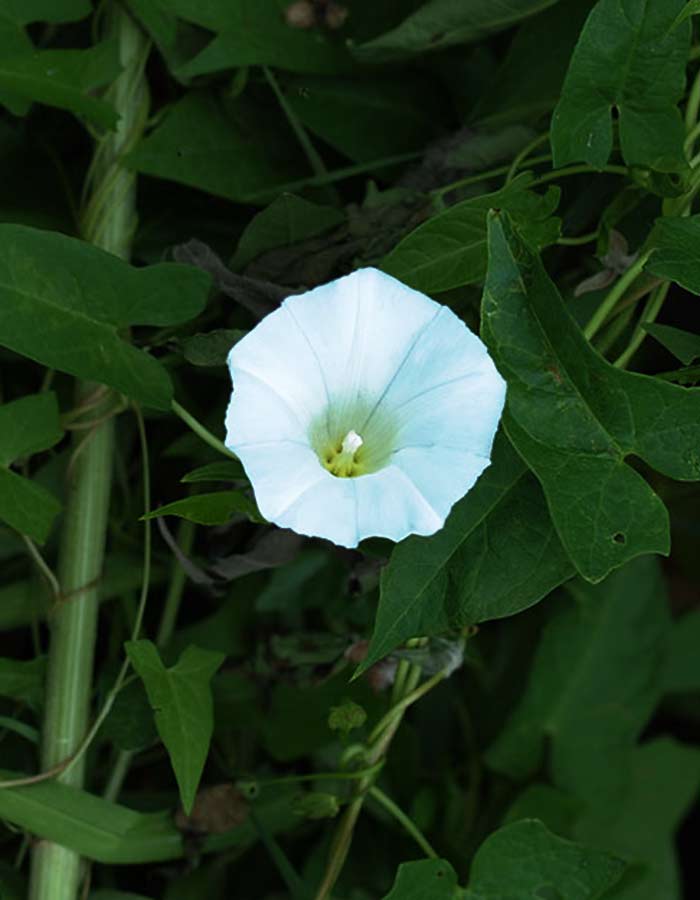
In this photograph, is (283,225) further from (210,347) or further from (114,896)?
(114,896)

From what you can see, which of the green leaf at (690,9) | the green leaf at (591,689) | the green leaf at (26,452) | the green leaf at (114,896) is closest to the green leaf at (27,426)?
the green leaf at (26,452)

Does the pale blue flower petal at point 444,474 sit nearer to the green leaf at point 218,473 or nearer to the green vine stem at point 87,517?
the green leaf at point 218,473

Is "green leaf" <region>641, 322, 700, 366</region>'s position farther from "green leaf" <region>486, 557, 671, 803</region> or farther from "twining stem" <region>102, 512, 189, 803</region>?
"green leaf" <region>486, 557, 671, 803</region>

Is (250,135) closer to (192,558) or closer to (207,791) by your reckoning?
(192,558)

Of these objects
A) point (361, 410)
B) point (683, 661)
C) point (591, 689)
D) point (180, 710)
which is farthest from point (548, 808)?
point (361, 410)

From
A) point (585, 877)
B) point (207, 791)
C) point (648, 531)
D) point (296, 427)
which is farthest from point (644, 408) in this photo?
point (207, 791)
